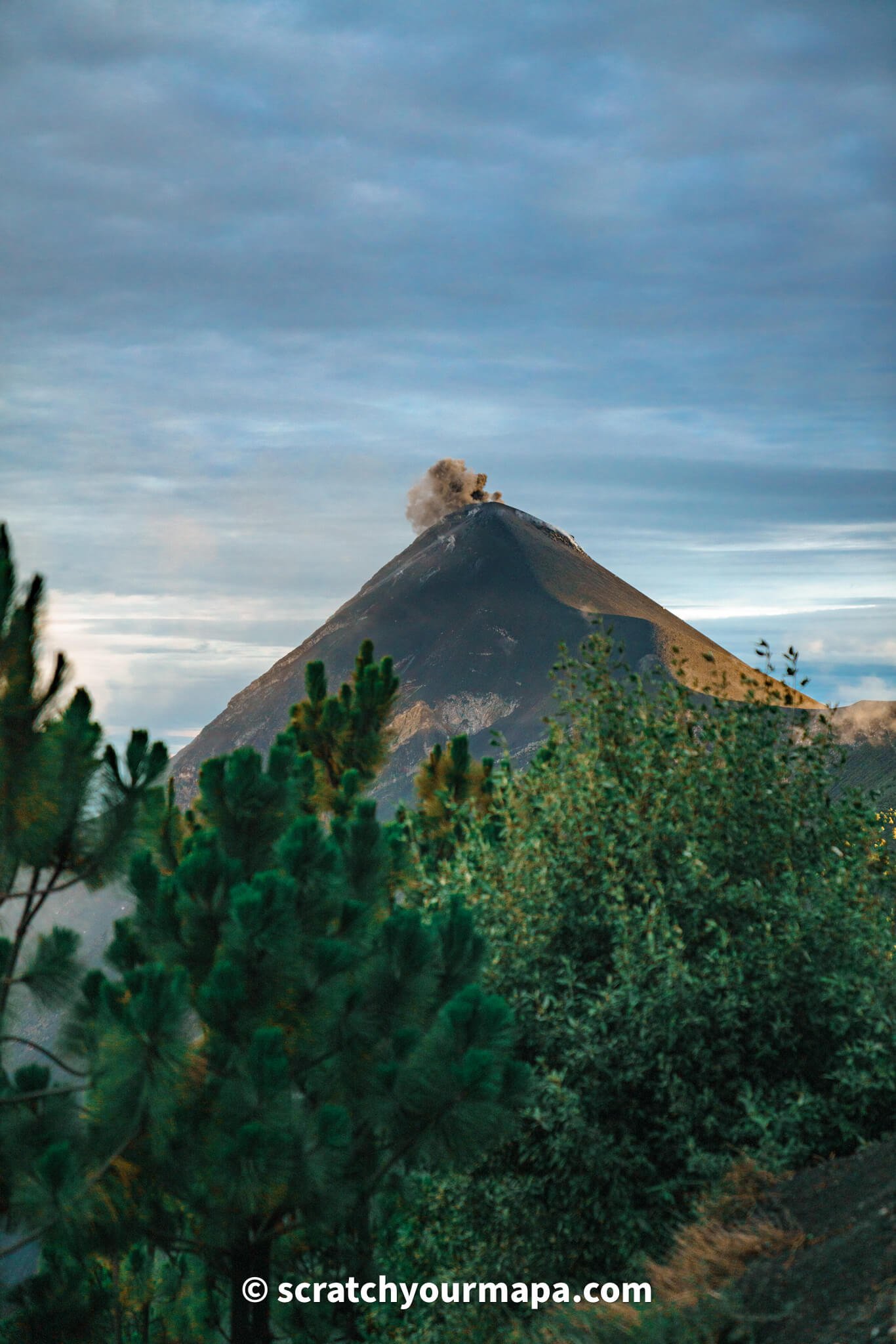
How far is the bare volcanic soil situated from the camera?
5.59 metres

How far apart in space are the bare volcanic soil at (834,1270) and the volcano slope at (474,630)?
105m

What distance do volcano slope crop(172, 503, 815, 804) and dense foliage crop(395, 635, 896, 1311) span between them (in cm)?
10213

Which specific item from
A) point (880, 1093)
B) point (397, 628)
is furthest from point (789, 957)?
point (397, 628)

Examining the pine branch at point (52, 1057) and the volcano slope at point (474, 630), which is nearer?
the pine branch at point (52, 1057)

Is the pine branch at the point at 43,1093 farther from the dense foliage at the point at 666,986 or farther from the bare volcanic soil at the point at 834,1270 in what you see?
the bare volcanic soil at the point at 834,1270

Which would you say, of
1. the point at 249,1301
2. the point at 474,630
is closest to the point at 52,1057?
the point at 249,1301

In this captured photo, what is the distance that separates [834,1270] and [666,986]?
251 cm

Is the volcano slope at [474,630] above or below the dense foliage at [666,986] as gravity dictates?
above

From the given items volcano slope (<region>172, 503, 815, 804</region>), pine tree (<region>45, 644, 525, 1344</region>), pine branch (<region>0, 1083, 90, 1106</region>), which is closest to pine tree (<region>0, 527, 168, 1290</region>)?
pine branch (<region>0, 1083, 90, 1106</region>)

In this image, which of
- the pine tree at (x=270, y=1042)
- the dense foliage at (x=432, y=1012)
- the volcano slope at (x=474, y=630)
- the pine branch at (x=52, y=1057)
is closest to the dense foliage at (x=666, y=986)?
the dense foliage at (x=432, y=1012)

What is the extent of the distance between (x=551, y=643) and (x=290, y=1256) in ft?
431

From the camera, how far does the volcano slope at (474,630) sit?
13000 cm

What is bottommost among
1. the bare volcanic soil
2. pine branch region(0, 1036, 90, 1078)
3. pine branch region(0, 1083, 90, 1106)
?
the bare volcanic soil

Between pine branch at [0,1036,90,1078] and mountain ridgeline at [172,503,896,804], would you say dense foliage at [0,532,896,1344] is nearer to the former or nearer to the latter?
pine branch at [0,1036,90,1078]
